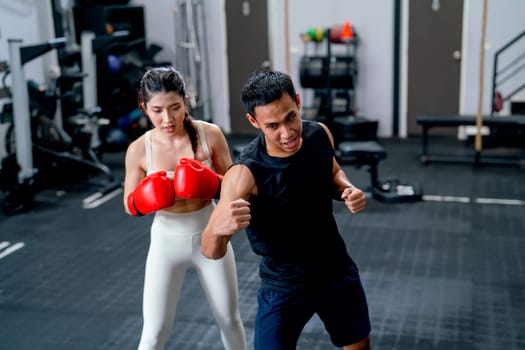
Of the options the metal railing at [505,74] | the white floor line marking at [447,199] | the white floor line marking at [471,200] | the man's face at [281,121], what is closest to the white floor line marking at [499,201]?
the white floor line marking at [471,200]

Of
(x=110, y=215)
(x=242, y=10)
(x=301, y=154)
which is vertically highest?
(x=242, y=10)

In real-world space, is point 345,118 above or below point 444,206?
above

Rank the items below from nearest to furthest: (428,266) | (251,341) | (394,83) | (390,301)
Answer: (251,341) < (390,301) < (428,266) < (394,83)

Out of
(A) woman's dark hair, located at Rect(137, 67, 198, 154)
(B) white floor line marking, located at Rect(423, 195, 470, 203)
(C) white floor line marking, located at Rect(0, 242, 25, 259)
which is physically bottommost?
(C) white floor line marking, located at Rect(0, 242, 25, 259)

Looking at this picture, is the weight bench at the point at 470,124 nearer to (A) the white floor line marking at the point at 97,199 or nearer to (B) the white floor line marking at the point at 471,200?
(B) the white floor line marking at the point at 471,200

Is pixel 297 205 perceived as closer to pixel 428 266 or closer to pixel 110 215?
pixel 428 266

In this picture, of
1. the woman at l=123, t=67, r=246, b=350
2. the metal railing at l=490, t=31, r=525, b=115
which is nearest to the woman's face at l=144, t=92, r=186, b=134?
the woman at l=123, t=67, r=246, b=350

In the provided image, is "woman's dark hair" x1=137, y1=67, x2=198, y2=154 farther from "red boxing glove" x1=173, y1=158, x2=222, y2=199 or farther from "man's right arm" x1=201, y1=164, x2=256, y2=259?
"man's right arm" x1=201, y1=164, x2=256, y2=259

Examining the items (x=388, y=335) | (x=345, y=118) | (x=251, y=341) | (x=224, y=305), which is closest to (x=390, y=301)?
(x=388, y=335)

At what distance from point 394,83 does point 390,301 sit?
4.86 metres

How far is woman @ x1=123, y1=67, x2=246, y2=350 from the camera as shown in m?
2.14

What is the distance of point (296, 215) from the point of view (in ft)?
6.07

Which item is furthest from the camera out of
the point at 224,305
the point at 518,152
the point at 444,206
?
the point at 518,152

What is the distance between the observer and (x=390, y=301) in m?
3.34
